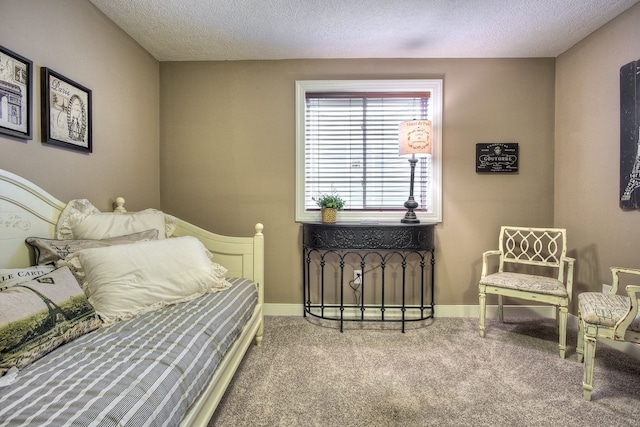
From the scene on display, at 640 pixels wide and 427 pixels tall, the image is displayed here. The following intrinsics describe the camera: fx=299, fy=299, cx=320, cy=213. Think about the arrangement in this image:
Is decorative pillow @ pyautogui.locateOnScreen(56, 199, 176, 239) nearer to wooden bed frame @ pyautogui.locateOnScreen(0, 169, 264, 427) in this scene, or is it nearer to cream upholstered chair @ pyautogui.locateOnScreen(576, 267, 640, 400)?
wooden bed frame @ pyautogui.locateOnScreen(0, 169, 264, 427)

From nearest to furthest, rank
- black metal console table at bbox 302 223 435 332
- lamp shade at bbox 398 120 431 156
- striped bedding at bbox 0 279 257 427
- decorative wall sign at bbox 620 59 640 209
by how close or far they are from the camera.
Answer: striped bedding at bbox 0 279 257 427 → decorative wall sign at bbox 620 59 640 209 → lamp shade at bbox 398 120 431 156 → black metal console table at bbox 302 223 435 332

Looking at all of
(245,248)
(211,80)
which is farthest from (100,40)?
(245,248)

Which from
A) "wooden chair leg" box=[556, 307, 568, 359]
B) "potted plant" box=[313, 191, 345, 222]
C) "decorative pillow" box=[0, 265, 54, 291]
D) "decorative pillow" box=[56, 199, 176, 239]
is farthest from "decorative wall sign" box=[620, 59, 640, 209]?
"decorative pillow" box=[0, 265, 54, 291]

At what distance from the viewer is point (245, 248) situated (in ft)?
7.23

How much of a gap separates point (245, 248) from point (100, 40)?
173cm

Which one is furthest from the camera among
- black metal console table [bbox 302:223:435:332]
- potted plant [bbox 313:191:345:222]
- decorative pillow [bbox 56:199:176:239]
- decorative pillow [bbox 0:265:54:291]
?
black metal console table [bbox 302:223:435:332]

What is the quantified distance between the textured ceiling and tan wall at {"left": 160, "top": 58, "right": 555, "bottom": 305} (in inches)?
5.6

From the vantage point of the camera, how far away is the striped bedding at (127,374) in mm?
755

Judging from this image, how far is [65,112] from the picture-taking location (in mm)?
1761

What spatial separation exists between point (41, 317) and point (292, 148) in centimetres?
206

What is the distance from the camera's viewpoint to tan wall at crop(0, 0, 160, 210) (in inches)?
60.9

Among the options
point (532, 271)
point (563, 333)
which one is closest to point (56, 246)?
point (563, 333)

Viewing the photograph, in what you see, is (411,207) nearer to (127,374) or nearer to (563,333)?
(563,333)

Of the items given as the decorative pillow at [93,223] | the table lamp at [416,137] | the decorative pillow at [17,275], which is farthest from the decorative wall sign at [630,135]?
the decorative pillow at [17,275]
